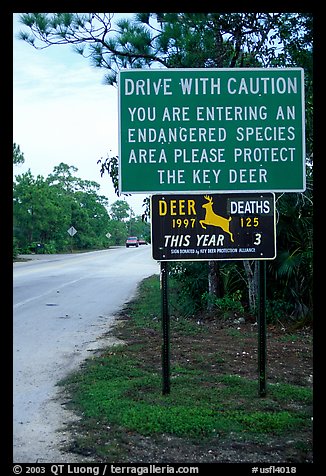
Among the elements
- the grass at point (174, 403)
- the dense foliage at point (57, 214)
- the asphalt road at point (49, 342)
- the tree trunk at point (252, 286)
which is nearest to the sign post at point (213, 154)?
the grass at point (174, 403)

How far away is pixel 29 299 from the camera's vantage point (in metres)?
13.8

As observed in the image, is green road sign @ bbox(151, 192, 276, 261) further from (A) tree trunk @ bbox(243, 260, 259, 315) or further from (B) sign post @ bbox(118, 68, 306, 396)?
(A) tree trunk @ bbox(243, 260, 259, 315)

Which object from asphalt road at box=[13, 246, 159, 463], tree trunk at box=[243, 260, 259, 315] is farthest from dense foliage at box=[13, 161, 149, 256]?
tree trunk at box=[243, 260, 259, 315]

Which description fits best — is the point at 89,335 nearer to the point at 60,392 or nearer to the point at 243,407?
the point at 60,392

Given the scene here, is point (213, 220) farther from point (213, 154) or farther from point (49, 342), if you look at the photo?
Result: point (49, 342)

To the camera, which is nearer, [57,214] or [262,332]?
[262,332]

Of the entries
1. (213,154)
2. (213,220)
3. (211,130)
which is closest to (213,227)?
(213,220)

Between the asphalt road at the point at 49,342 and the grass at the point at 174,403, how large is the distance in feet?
0.85

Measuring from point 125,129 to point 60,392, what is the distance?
284 centimetres

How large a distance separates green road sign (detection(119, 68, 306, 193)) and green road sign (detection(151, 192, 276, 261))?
0.38 feet

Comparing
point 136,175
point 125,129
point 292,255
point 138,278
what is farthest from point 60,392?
point 138,278

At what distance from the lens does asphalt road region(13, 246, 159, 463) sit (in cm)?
462

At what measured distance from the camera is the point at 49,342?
838 centimetres

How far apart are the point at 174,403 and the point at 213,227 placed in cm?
176
